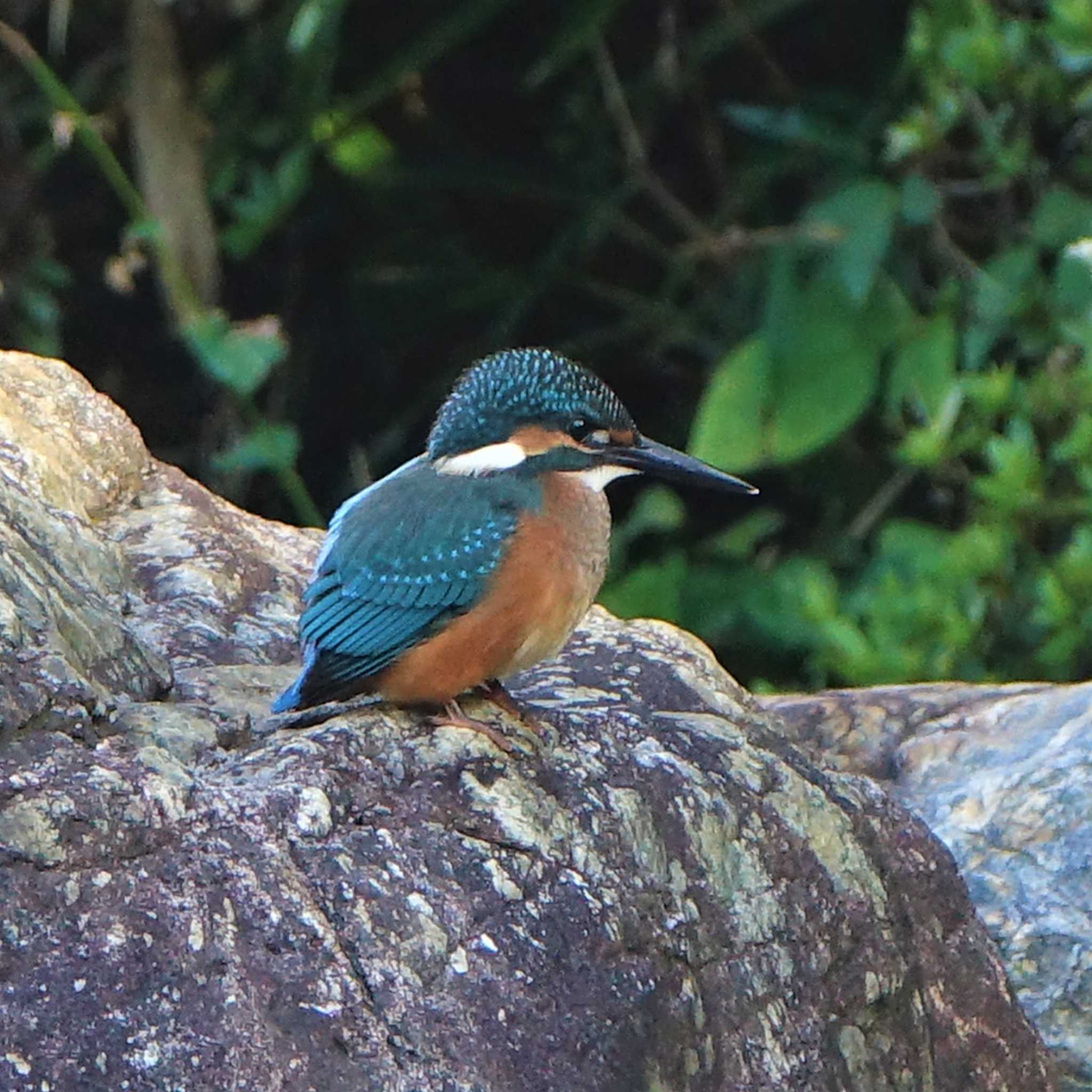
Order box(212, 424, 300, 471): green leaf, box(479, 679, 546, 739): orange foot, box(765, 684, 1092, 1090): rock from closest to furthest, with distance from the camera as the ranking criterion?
box(479, 679, 546, 739): orange foot → box(765, 684, 1092, 1090): rock → box(212, 424, 300, 471): green leaf

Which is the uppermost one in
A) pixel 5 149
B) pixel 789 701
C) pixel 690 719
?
pixel 5 149

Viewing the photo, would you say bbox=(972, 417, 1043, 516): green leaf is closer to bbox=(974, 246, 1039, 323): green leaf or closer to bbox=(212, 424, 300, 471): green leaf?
bbox=(974, 246, 1039, 323): green leaf

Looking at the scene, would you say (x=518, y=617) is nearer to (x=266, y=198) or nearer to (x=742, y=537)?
(x=742, y=537)

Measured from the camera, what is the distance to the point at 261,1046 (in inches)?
87.7

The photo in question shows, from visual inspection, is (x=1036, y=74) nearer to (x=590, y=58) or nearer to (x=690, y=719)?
(x=590, y=58)

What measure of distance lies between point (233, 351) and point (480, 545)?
242 cm

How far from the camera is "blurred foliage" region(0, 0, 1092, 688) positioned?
4926 mm

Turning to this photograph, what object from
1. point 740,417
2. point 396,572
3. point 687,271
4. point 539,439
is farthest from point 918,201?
point 396,572

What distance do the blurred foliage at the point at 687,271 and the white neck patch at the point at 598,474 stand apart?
5.32 ft

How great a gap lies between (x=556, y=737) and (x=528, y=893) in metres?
0.41

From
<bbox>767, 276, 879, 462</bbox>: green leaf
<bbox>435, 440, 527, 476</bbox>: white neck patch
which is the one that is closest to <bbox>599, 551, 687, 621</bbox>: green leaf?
<bbox>767, 276, 879, 462</bbox>: green leaf

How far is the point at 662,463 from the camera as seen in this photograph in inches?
127

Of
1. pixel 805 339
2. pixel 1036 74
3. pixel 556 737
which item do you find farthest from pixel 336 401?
pixel 556 737

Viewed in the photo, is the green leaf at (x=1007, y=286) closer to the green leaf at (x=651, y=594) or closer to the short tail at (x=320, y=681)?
the green leaf at (x=651, y=594)
